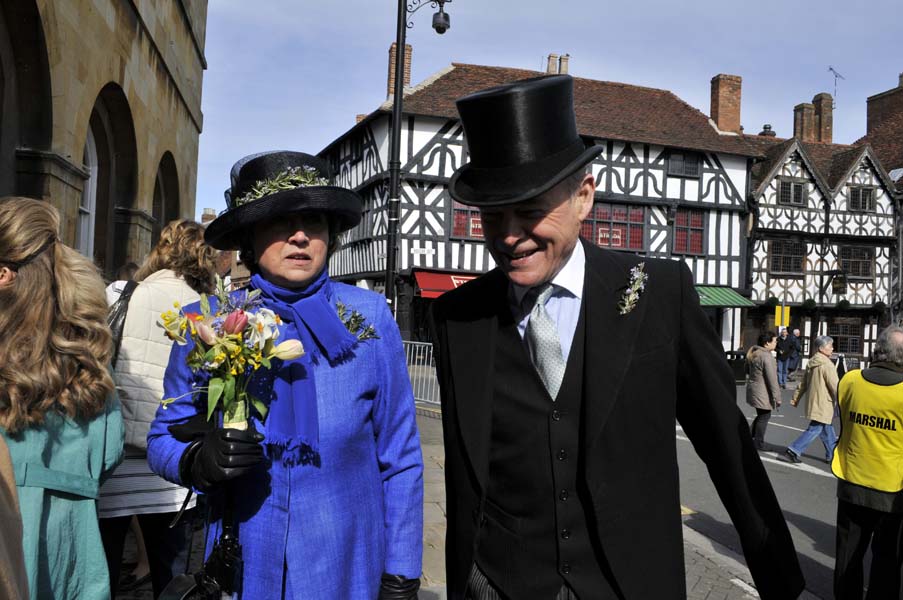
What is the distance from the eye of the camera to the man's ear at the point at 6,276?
7.32ft

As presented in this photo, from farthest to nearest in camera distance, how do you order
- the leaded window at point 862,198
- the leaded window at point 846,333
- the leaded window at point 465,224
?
1. the leaded window at point 846,333
2. the leaded window at point 862,198
3. the leaded window at point 465,224

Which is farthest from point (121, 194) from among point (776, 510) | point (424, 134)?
point (424, 134)

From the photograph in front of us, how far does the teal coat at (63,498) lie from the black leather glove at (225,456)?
448 mm

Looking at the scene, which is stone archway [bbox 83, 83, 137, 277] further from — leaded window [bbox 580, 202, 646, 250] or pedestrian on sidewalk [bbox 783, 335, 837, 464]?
leaded window [bbox 580, 202, 646, 250]

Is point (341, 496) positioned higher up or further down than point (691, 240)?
further down

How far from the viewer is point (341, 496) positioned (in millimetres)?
2289

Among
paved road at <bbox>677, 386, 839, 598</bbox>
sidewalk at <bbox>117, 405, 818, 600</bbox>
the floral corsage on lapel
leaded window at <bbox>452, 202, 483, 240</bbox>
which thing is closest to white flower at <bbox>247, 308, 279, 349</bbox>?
the floral corsage on lapel

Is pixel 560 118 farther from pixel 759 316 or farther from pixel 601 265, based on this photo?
pixel 759 316

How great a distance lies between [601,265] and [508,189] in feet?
1.33

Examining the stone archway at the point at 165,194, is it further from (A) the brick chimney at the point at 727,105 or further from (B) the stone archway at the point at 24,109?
(A) the brick chimney at the point at 727,105

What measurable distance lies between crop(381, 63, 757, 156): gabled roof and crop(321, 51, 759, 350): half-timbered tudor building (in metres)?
0.06

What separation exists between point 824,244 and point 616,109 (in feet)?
34.8

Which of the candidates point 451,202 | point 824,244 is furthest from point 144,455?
point 824,244

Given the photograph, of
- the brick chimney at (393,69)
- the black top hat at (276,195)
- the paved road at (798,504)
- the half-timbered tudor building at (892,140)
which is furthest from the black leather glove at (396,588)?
the half-timbered tudor building at (892,140)
